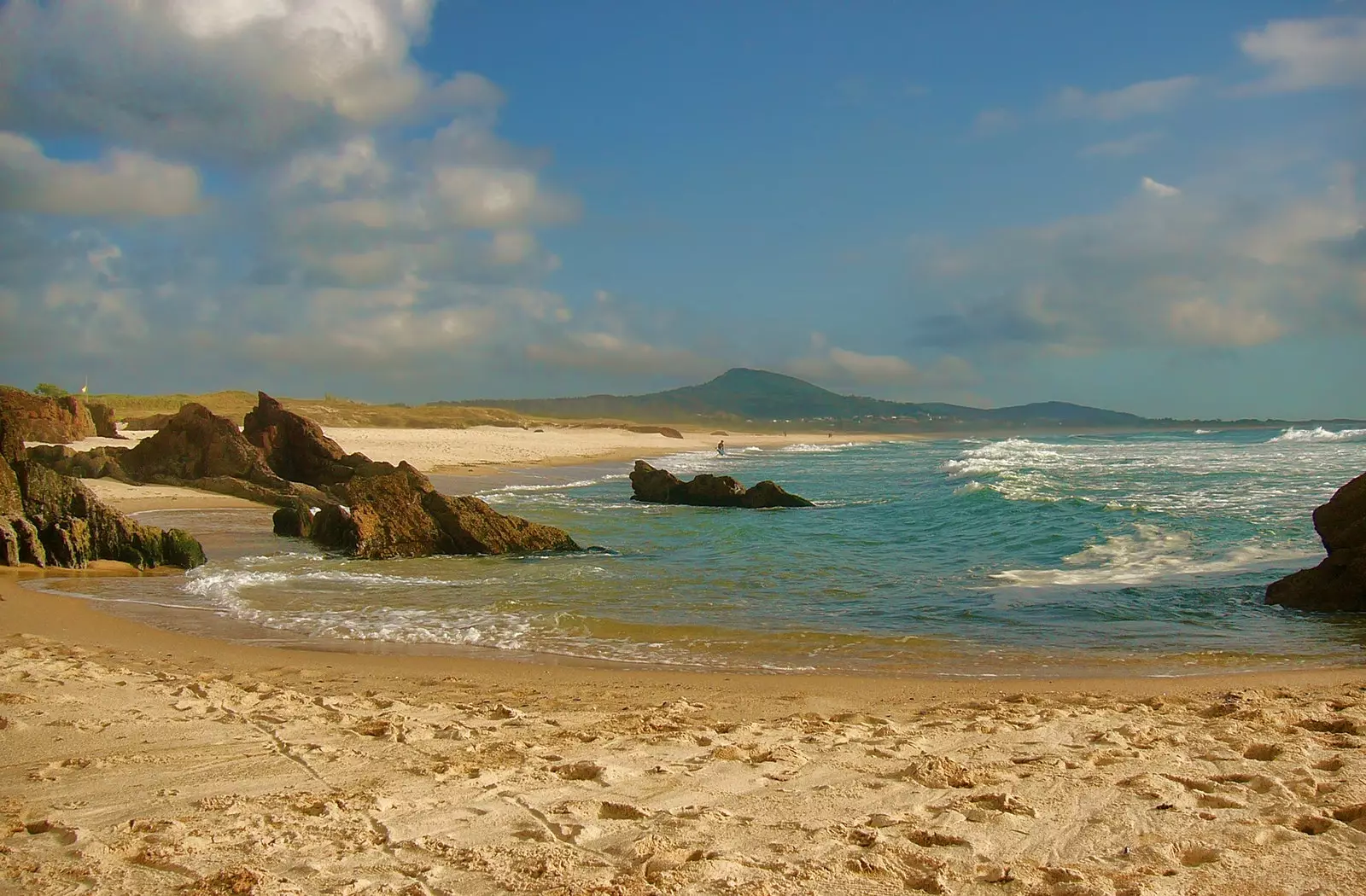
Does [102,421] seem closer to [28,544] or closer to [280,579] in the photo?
[28,544]

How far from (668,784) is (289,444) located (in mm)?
21042

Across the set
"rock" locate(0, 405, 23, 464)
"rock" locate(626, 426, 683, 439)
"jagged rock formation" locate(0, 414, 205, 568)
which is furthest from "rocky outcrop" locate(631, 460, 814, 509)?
"rock" locate(626, 426, 683, 439)

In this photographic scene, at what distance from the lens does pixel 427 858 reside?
3574mm

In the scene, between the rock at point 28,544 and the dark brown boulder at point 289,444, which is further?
the dark brown boulder at point 289,444

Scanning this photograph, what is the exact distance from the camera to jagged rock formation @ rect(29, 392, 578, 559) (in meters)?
14.6

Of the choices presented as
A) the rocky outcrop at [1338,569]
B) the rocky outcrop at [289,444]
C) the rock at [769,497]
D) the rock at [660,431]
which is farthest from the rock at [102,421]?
the rock at [660,431]

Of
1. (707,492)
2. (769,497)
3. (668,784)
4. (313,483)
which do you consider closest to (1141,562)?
(769,497)

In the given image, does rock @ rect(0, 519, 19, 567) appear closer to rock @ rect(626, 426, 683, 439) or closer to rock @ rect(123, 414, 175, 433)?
rock @ rect(123, 414, 175, 433)

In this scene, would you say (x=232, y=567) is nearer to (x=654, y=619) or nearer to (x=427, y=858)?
(x=654, y=619)

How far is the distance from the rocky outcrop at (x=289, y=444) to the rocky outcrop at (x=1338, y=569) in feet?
63.0

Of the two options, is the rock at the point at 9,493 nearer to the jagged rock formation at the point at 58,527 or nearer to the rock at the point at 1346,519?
the jagged rock formation at the point at 58,527

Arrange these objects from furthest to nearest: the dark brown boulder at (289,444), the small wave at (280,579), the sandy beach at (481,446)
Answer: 1. the sandy beach at (481,446)
2. the dark brown boulder at (289,444)
3. the small wave at (280,579)

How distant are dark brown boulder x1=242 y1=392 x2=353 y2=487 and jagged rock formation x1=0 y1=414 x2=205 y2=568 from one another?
9949 millimetres

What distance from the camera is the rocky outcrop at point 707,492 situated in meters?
23.7
